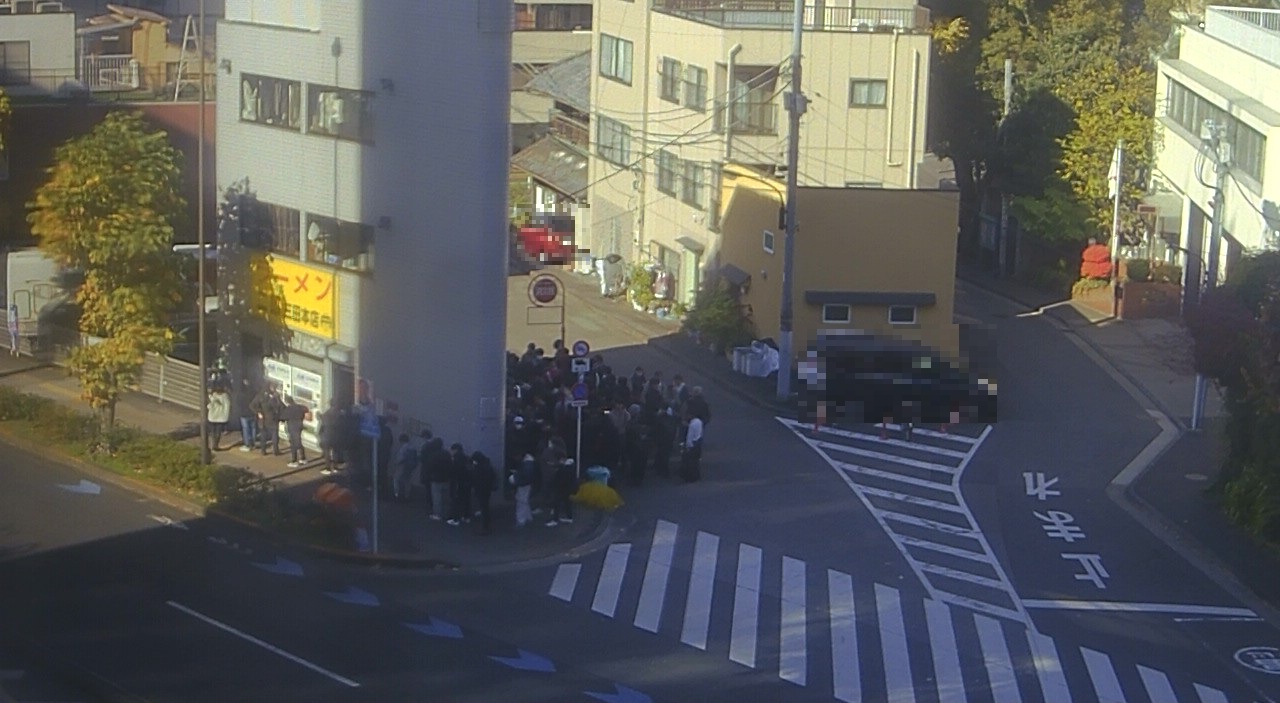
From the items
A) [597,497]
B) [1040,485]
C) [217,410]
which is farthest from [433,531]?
[1040,485]

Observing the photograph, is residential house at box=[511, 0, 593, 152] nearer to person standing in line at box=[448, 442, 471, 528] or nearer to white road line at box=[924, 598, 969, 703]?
person standing in line at box=[448, 442, 471, 528]

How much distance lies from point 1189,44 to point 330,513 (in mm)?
28347

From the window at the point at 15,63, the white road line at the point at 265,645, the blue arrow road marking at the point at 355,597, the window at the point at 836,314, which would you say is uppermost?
the window at the point at 15,63

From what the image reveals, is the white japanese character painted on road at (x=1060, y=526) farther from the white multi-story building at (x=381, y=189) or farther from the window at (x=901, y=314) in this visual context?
the window at (x=901, y=314)

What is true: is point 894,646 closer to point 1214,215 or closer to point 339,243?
point 339,243

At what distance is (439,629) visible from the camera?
17344mm

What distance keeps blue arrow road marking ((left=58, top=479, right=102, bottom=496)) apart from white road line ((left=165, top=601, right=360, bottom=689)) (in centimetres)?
542

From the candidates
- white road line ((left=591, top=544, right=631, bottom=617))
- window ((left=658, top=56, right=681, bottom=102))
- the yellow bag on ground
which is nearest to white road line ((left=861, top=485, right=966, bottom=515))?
the yellow bag on ground

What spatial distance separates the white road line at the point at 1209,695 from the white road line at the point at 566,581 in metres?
6.65

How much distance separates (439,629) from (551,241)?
29.8m

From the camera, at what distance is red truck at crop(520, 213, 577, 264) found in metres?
46.0

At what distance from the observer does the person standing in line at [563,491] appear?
21.5m

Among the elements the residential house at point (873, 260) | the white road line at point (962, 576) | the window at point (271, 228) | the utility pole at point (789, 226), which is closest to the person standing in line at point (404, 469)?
the window at point (271, 228)

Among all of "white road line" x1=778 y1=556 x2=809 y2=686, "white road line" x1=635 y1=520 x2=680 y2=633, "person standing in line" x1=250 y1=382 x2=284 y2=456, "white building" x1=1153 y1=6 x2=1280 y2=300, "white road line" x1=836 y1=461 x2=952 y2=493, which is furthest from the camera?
"white building" x1=1153 y1=6 x2=1280 y2=300
